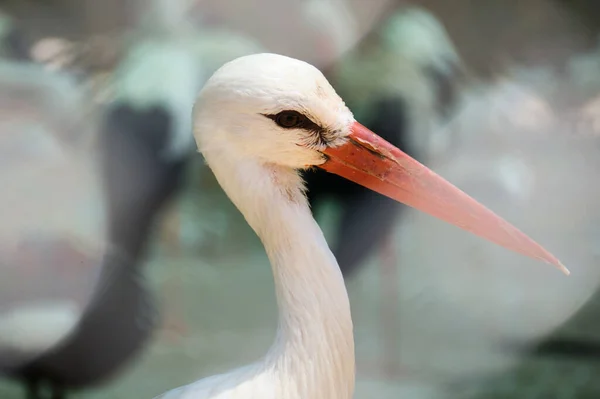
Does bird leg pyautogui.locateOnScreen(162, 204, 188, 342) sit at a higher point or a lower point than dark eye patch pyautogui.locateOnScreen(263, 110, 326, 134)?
higher

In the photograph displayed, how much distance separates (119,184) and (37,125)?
0.99 feet

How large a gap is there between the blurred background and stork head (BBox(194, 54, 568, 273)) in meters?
0.74

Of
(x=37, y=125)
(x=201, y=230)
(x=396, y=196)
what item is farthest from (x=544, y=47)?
(x=37, y=125)

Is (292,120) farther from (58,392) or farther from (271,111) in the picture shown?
(58,392)

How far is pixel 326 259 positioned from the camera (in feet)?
2.87

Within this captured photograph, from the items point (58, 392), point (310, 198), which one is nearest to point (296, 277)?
point (310, 198)

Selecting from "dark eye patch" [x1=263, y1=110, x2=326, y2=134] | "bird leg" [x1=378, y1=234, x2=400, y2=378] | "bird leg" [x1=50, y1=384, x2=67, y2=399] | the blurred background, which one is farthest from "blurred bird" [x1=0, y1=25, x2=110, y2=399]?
"dark eye patch" [x1=263, y1=110, x2=326, y2=134]

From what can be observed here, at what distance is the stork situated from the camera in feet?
2.68

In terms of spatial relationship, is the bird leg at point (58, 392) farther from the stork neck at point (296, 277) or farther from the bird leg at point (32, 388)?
the stork neck at point (296, 277)

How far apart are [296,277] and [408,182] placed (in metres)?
0.24

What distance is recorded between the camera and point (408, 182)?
2.98 feet

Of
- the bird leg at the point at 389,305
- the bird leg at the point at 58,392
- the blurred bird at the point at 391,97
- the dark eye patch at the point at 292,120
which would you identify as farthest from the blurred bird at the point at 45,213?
the dark eye patch at the point at 292,120

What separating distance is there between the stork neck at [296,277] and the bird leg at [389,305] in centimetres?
85

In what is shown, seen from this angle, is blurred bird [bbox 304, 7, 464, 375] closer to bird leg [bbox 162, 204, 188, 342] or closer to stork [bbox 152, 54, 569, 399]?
bird leg [bbox 162, 204, 188, 342]
